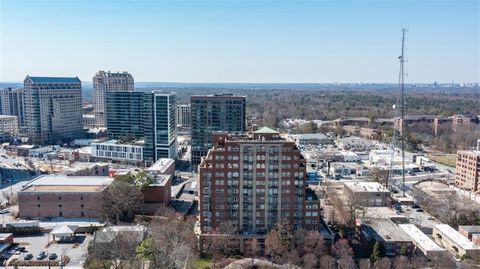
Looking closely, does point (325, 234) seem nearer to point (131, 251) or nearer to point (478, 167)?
point (131, 251)

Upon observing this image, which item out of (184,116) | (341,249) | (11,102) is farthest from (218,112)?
(11,102)

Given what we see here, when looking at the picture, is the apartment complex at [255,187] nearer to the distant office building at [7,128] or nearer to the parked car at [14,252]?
the parked car at [14,252]

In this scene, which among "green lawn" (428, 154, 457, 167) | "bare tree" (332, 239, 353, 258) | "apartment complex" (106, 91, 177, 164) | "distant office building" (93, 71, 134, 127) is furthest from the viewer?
"distant office building" (93, 71, 134, 127)

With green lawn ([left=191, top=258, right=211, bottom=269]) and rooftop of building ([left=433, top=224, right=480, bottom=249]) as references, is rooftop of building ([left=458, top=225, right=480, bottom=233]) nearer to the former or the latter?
rooftop of building ([left=433, top=224, right=480, bottom=249])

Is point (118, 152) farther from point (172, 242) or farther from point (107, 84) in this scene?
point (172, 242)

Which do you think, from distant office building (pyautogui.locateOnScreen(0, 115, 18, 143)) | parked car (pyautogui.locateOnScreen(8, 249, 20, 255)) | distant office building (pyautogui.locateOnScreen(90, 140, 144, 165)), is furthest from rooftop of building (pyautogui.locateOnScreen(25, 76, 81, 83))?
parked car (pyautogui.locateOnScreen(8, 249, 20, 255))

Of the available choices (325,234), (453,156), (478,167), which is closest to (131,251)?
(325,234)
